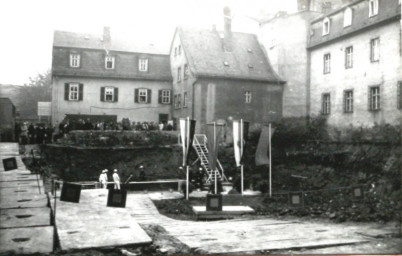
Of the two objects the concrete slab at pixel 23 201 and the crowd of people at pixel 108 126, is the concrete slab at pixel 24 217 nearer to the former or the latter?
the concrete slab at pixel 23 201

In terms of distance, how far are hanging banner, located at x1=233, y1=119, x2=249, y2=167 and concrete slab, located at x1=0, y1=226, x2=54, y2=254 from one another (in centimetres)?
1133

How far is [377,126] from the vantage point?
2095 cm

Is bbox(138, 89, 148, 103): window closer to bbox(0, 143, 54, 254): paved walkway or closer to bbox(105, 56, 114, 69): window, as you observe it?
bbox(105, 56, 114, 69): window

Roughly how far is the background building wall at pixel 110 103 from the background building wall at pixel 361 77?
12696 mm

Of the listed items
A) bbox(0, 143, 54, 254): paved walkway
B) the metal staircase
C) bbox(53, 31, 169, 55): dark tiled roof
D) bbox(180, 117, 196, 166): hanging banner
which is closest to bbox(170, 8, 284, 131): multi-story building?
the metal staircase

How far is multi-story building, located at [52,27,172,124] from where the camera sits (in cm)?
3186

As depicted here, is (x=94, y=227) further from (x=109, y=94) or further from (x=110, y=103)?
(x=109, y=94)

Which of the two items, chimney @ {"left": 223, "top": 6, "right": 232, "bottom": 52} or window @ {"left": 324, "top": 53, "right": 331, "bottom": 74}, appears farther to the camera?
chimney @ {"left": 223, "top": 6, "right": 232, "bottom": 52}

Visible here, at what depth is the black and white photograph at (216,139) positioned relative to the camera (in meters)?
6.70

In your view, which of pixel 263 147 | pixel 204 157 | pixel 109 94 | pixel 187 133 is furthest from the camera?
pixel 109 94

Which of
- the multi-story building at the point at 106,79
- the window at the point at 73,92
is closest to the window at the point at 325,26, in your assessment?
the multi-story building at the point at 106,79

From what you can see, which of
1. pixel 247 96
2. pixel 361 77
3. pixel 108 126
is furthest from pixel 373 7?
pixel 108 126

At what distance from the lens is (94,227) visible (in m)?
6.47

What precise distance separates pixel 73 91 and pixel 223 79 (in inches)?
481
